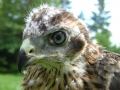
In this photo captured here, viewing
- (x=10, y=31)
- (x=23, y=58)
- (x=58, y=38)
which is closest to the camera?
(x=23, y=58)

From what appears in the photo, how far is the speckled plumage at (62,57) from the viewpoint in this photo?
10.7 ft

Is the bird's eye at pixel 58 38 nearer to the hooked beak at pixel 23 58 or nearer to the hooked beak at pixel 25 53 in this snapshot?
the hooked beak at pixel 25 53

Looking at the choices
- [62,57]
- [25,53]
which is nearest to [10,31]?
[62,57]

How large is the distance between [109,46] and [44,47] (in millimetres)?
27883

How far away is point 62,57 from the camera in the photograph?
11.1ft

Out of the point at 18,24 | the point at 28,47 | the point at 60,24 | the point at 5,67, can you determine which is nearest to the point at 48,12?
the point at 60,24

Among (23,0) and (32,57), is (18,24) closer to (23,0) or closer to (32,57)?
(23,0)

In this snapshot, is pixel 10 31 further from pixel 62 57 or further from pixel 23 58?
pixel 23 58

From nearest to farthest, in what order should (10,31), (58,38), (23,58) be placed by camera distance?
(23,58)
(58,38)
(10,31)

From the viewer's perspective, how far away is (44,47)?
3320 mm

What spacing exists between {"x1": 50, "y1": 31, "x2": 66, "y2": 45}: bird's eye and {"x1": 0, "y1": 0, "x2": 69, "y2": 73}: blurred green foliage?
24.0 m

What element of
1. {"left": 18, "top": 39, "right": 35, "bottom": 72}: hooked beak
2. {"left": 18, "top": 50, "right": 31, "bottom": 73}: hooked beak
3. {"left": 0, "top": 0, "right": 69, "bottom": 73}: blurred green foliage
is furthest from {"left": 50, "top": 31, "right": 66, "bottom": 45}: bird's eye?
{"left": 0, "top": 0, "right": 69, "bottom": 73}: blurred green foliage

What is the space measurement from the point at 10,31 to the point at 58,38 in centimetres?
2775

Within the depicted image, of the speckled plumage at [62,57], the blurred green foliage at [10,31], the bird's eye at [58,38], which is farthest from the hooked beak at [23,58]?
the blurred green foliage at [10,31]
